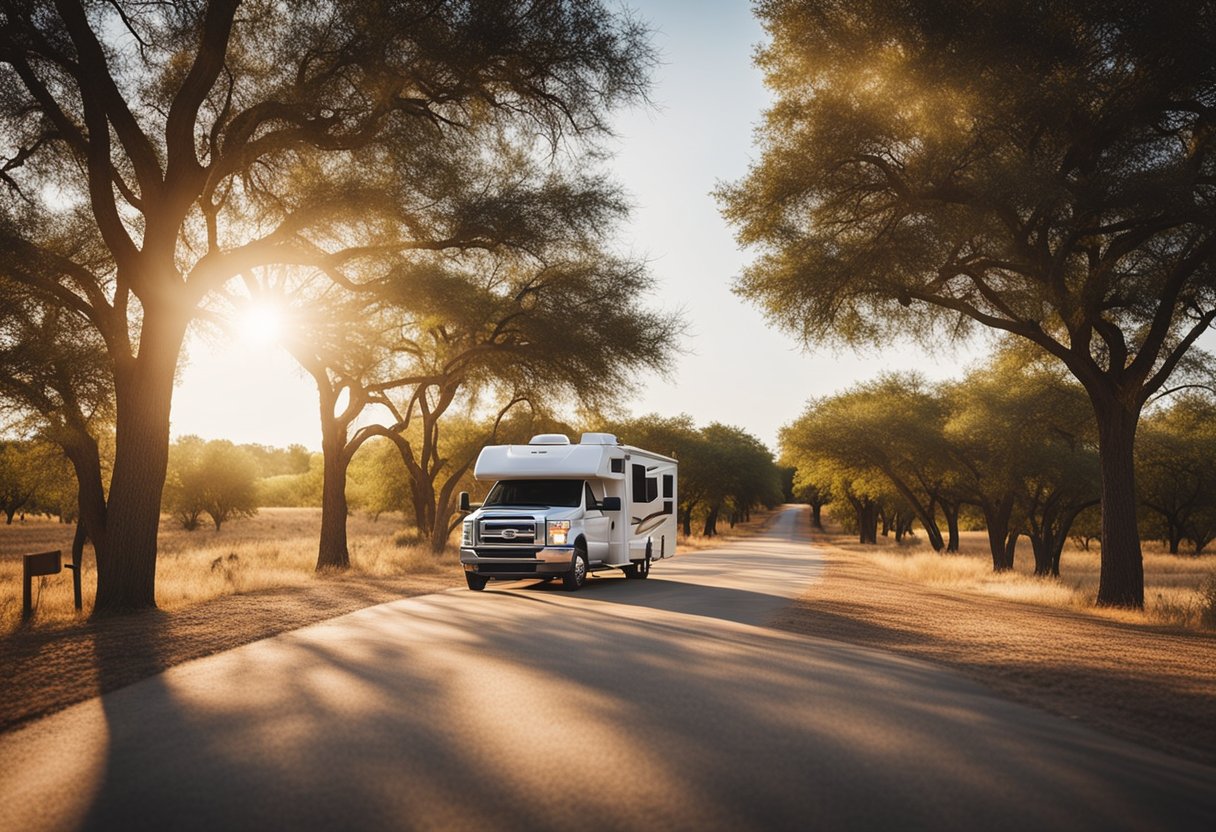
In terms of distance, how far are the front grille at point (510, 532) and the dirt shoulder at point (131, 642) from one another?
1.95 metres

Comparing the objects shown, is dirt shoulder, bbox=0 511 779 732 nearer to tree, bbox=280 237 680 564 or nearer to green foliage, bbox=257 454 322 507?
tree, bbox=280 237 680 564

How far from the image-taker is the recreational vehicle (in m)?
17.3

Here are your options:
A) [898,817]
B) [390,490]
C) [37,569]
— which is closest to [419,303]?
[37,569]

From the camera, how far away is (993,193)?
50.4ft

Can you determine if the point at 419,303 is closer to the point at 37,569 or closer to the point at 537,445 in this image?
the point at 537,445

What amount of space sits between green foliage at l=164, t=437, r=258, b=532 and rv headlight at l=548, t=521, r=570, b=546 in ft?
180

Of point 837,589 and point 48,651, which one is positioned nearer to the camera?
point 48,651

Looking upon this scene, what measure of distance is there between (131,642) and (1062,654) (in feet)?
32.7

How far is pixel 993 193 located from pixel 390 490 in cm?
4369

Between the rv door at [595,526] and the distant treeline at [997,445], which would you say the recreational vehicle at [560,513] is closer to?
the rv door at [595,526]

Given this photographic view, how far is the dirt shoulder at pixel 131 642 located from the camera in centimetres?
755

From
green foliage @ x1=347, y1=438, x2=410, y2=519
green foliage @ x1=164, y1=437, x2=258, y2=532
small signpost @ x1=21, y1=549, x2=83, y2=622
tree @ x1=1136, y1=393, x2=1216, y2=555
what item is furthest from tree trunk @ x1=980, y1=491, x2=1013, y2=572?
green foliage @ x1=164, y1=437, x2=258, y2=532

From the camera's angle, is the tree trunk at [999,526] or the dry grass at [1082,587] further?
the tree trunk at [999,526]

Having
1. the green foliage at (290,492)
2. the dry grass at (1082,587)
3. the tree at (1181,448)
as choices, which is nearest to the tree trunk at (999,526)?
the dry grass at (1082,587)
